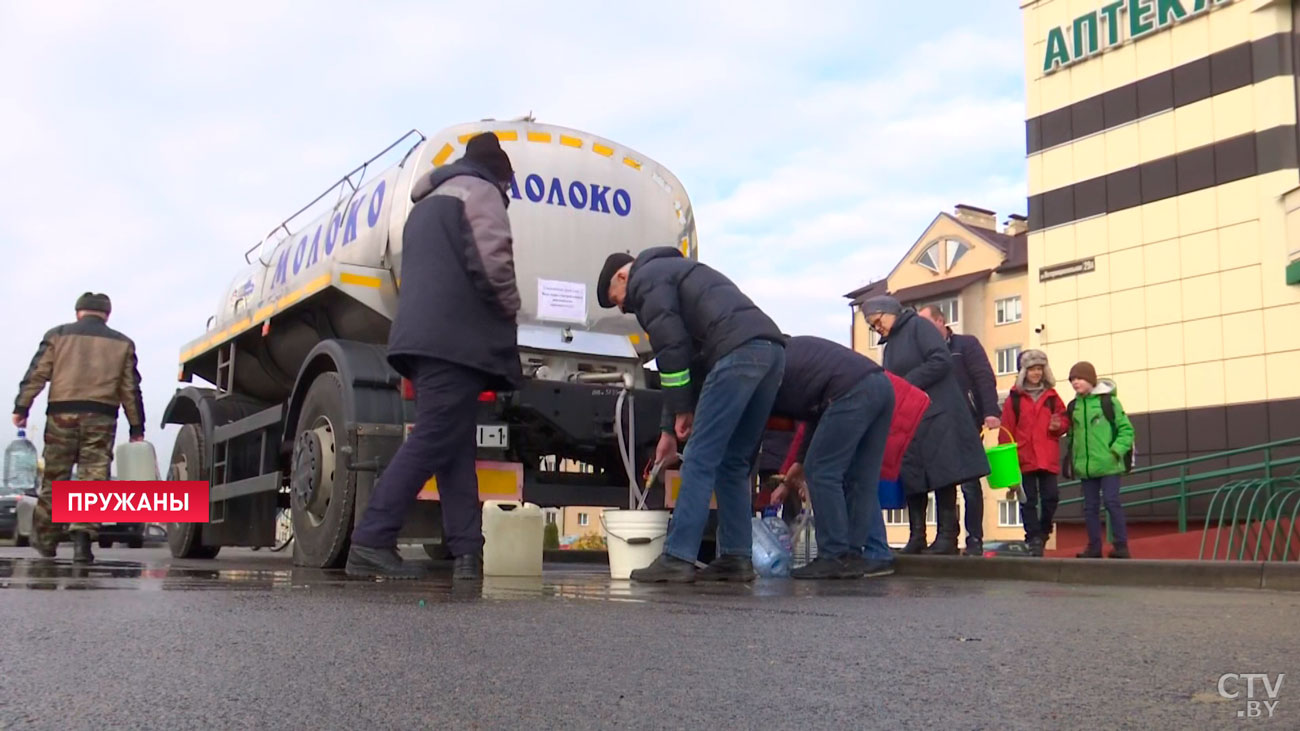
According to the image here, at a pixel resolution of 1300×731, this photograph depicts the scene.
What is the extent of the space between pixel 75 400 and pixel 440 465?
13.7 ft

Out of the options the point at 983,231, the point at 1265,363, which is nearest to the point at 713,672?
the point at 1265,363

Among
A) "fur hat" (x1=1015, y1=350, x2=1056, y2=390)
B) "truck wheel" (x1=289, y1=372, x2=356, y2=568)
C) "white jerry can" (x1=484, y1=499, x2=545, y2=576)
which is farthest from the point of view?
"fur hat" (x1=1015, y1=350, x2=1056, y2=390)

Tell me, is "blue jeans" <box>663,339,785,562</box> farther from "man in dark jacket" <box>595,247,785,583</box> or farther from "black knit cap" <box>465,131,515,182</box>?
"black knit cap" <box>465,131,515,182</box>

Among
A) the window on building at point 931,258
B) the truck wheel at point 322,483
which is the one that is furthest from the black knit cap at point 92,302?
the window on building at point 931,258

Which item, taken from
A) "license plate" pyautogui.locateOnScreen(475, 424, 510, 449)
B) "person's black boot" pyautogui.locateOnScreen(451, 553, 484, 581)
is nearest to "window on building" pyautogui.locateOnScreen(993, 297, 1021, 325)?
"license plate" pyautogui.locateOnScreen(475, 424, 510, 449)

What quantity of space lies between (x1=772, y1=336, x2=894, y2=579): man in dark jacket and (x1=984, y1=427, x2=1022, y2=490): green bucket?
2014mm

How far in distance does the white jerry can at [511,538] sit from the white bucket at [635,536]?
1.26 ft

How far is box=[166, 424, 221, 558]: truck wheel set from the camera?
34.8 feet

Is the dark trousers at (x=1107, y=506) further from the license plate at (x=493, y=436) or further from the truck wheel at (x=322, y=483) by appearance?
the truck wheel at (x=322, y=483)

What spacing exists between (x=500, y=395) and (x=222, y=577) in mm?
1777

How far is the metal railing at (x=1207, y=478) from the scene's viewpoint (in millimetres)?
12672

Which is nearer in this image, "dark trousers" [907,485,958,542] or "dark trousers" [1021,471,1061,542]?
"dark trousers" [907,485,958,542]

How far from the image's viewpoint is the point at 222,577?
6.49 m

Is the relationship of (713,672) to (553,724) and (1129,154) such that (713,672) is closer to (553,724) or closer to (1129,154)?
(553,724)
